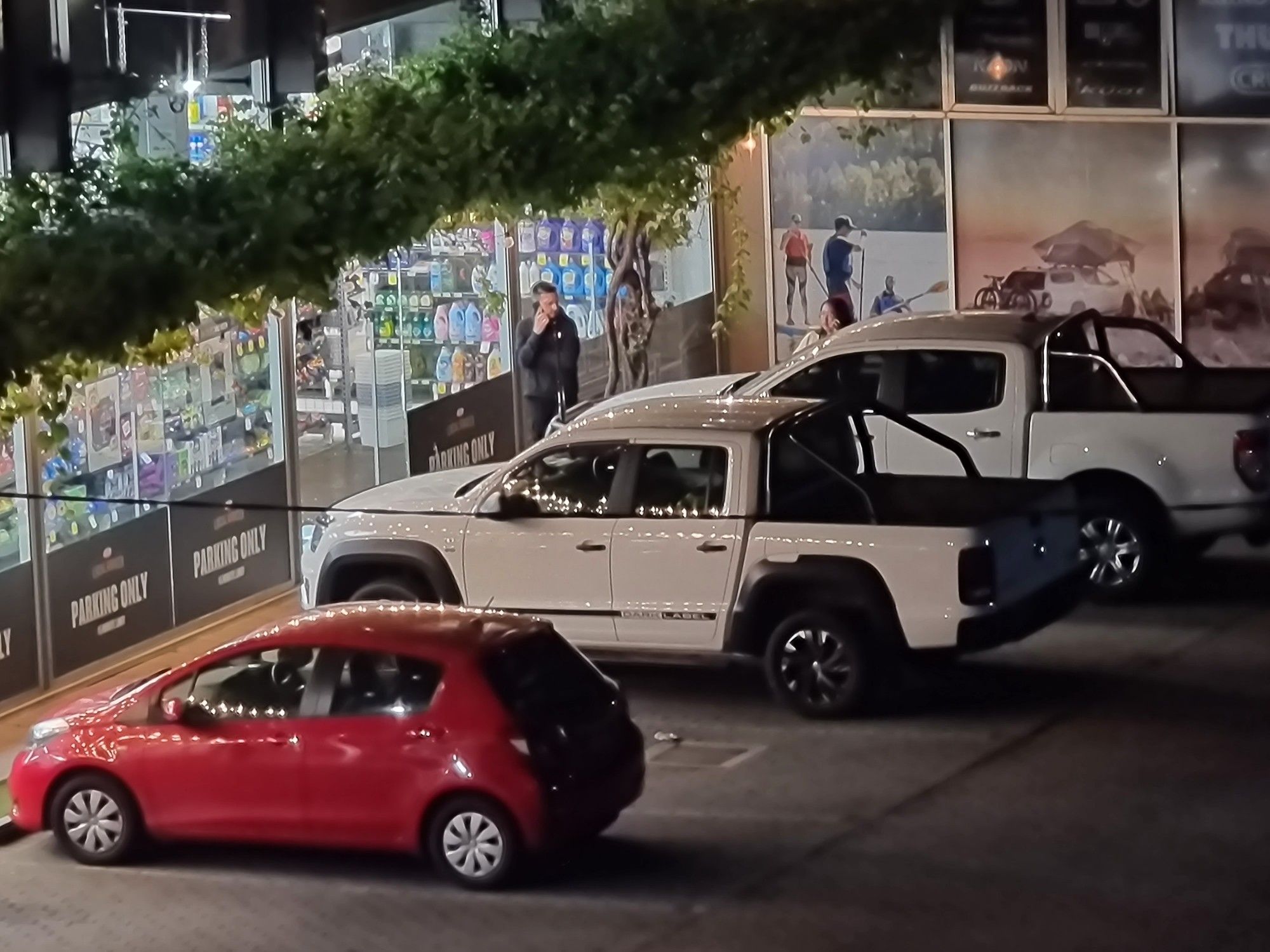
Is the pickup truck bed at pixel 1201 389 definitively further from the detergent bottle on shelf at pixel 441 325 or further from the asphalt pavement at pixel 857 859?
the detergent bottle on shelf at pixel 441 325

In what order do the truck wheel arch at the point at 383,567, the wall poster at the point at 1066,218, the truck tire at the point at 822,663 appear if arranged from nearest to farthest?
the truck tire at the point at 822,663 → the truck wheel arch at the point at 383,567 → the wall poster at the point at 1066,218

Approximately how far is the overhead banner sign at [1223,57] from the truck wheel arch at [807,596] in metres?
9.45

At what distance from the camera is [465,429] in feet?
66.6

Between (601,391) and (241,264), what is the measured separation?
28.3 ft

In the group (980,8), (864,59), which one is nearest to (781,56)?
(864,59)

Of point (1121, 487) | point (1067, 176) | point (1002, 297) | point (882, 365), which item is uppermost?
point (1067, 176)

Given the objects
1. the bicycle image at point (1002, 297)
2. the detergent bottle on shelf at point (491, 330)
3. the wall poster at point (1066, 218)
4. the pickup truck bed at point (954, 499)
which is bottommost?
the pickup truck bed at point (954, 499)

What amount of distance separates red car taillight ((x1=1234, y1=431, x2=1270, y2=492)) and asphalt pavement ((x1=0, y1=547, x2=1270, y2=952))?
163 cm

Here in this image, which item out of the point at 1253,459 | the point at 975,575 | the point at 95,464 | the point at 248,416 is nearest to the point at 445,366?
the point at 248,416

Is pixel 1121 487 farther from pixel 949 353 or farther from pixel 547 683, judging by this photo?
pixel 547 683

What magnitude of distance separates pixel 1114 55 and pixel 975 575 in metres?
9.88

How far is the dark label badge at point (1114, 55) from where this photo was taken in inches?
853

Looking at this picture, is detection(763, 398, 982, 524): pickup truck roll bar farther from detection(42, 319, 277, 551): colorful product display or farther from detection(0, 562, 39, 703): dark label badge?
detection(0, 562, 39, 703): dark label badge

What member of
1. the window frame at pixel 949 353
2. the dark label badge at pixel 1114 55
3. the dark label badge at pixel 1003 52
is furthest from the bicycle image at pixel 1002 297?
the window frame at pixel 949 353
